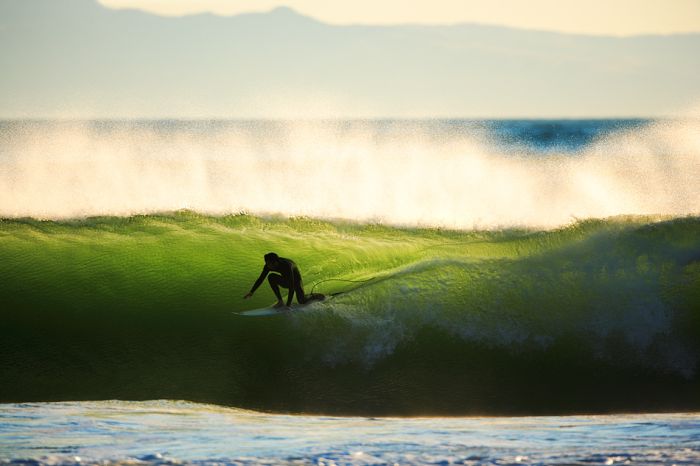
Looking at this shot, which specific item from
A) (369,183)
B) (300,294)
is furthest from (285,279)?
(369,183)

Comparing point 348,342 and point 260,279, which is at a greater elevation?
point 260,279

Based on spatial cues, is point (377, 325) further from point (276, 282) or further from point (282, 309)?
point (276, 282)

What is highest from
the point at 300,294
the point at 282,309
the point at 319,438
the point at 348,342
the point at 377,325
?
the point at 300,294

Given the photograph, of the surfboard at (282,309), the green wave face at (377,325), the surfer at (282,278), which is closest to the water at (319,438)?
the green wave face at (377,325)

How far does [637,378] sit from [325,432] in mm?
2870

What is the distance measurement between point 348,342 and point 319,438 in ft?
7.18

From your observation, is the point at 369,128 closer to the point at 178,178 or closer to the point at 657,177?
the point at 178,178

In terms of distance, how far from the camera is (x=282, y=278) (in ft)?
26.5

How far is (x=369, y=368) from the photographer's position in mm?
7570

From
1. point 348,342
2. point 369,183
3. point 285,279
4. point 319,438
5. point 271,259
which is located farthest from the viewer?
point 369,183

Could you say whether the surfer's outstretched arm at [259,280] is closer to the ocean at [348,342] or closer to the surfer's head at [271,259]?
the surfer's head at [271,259]

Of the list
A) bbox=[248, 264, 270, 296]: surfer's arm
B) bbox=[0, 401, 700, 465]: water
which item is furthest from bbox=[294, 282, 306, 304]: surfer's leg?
bbox=[0, 401, 700, 465]: water

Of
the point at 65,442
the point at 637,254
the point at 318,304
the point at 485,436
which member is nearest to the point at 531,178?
the point at 637,254

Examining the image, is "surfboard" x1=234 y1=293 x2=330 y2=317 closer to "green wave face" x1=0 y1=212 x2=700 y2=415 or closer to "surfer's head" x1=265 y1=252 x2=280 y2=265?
"green wave face" x1=0 y1=212 x2=700 y2=415
